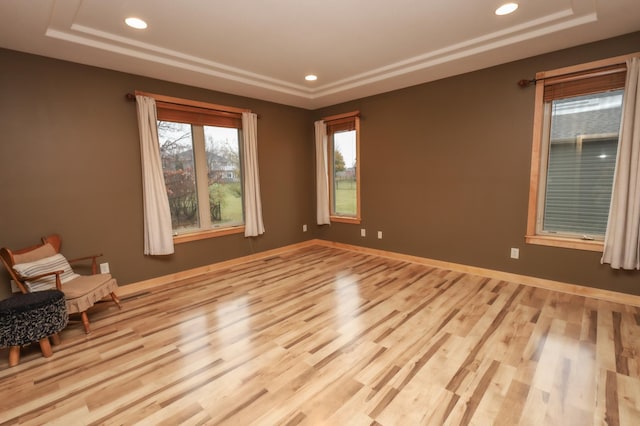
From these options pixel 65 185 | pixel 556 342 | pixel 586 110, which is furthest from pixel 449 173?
pixel 65 185

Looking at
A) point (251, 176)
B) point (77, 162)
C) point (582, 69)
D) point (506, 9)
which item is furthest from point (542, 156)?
point (77, 162)

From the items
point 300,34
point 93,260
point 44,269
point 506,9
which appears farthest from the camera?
point 93,260

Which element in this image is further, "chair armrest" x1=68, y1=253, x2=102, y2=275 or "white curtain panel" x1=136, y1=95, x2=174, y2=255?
"white curtain panel" x1=136, y1=95, x2=174, y2=255

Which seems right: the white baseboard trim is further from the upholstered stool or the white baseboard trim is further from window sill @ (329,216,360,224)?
the upholstered stool

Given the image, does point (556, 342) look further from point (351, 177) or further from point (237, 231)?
point (237, 231)

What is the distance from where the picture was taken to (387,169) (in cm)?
472

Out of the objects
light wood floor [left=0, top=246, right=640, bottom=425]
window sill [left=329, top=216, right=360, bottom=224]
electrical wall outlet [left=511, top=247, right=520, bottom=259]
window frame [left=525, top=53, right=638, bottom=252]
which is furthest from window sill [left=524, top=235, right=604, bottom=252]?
window sill [left=329, top=216, right=360, bottom=224]

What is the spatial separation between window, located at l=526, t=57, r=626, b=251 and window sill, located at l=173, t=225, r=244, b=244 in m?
3.92

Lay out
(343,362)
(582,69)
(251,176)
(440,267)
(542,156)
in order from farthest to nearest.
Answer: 1. (251,176)
2. (440,267)
3. (542,156)
4. (582,69)
5. (343,362)

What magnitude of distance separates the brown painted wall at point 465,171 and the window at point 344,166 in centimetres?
18

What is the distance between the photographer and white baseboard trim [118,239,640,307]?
121 inches

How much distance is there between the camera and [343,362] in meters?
2.15

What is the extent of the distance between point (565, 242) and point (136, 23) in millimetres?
4721

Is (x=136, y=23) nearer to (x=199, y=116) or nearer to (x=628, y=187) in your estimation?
(x=199, y=116)
